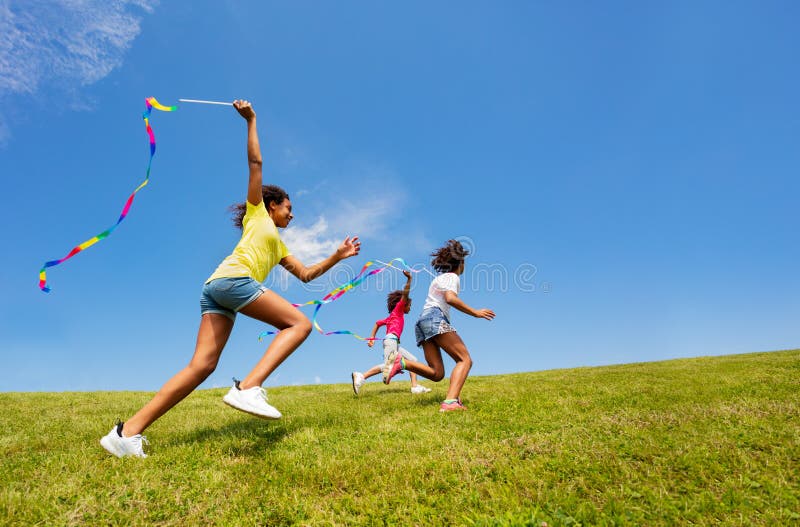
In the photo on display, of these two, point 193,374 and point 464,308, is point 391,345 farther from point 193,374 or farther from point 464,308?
point 193,374

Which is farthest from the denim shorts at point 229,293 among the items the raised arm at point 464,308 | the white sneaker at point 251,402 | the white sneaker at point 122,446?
the raised arm at point 464,308

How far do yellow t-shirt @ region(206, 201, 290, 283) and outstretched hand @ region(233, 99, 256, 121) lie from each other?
889 mm

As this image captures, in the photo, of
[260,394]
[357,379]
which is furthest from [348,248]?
[357,379]

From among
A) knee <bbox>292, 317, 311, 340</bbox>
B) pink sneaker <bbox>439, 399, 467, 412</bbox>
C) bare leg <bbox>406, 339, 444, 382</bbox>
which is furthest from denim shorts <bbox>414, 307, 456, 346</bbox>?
knee <bbox>292, 317, 311, 340</bbox>

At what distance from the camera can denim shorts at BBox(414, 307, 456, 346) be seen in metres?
6.94

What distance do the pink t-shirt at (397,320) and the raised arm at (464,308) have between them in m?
4.22

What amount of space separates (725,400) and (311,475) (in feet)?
18.9

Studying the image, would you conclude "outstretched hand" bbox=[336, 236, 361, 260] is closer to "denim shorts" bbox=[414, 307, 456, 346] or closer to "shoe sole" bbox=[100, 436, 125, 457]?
"denim shorts" bbox=[414, 307, 456, 346]

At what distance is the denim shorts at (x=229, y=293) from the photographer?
4.64 meters

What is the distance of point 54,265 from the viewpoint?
564 cm

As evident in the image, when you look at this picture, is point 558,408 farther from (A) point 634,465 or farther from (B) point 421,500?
(B) point 421,500

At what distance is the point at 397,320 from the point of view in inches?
436

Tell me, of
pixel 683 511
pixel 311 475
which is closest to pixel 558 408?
pixel 683 511

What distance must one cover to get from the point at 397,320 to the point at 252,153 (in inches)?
271
